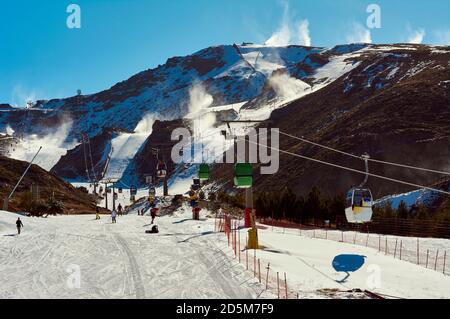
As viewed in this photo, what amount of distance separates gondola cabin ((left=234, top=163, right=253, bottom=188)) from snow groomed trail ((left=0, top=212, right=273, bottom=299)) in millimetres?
3921

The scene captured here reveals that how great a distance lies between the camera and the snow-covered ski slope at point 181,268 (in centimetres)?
2039

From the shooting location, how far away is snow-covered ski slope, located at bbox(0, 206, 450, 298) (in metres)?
20.4

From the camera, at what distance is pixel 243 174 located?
30.6m

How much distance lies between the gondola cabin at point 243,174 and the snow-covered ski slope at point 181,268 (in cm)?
377

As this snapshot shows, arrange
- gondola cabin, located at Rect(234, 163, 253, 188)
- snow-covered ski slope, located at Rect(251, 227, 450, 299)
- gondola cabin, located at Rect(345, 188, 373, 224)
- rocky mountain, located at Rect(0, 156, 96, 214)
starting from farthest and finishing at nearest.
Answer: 1. rocky mountain, located at Rect(0, 156, 96, 214)
2. gondola cabin, located at Rect(345, 188, 373, 224)
3. gondola cabin, located at Rect(234, 163, 253, 188)
4. snow-covered ski slope, located at Rect(251, 227, 450, 299)

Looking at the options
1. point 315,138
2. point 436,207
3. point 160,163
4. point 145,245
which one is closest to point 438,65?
point 315,138

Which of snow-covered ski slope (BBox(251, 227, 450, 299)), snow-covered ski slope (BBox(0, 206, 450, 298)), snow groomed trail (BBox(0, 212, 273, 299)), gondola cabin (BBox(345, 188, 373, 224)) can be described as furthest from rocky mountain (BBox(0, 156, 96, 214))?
gondola cabin (BBox(345, 188, 373, 224))

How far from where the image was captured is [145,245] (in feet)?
105

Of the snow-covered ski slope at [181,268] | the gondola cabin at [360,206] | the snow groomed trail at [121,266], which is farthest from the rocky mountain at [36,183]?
the gondola cabin at [360,206]

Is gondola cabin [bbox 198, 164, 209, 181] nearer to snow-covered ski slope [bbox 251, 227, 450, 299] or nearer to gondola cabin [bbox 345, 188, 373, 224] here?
snow-covered ski slope [bbox 251, 227, 450, 299]

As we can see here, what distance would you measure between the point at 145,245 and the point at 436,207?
6096cm

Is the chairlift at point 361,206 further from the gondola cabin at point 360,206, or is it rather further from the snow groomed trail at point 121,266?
the snow groomed trail at point 121,266

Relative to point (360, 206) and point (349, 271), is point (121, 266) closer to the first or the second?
point (349, 271)

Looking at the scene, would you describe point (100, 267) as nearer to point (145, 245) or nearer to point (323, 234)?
point (145, 245)
